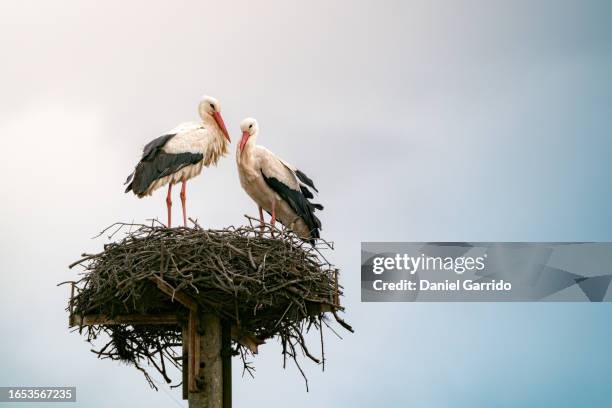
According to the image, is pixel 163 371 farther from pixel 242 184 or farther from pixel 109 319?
pixel 242 184

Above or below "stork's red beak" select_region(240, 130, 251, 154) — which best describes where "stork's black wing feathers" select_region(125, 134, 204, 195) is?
below

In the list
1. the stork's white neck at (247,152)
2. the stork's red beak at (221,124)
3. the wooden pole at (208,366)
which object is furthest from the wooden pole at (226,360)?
the stork's red beak at (221,124)

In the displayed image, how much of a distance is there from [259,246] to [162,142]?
238 cm

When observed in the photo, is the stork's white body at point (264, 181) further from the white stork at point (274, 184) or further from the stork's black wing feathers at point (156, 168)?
the stork's black wing feathers at point (156, 168)

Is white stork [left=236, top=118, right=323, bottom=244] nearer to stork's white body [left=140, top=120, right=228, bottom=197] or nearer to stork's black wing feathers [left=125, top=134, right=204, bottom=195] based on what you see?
stork's white body [left=140, top=120, right=228, bottom=197]

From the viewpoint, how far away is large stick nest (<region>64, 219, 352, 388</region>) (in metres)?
9.49

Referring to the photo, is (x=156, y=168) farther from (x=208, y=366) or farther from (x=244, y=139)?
(x=208, y=366)

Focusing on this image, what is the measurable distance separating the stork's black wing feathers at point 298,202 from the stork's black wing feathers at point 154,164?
0.87m

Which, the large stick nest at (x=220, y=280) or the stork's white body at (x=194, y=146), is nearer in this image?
the large stick nest at (x=220, y=280)

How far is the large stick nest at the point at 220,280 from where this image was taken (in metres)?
9.49

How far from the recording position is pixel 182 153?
11.9 m

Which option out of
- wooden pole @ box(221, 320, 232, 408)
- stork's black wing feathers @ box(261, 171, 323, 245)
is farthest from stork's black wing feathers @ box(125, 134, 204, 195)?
wooden pole @ box(221, 320, 232, 408)

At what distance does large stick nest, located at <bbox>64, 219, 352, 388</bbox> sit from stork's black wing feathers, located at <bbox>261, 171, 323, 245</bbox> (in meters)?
1.98

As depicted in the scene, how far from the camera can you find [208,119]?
12523 millimetres
